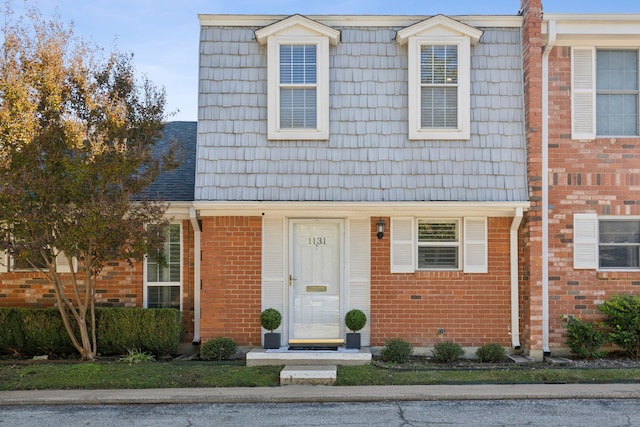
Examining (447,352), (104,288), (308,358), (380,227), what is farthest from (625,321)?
(104,288)

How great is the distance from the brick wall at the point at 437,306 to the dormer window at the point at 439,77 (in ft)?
7.66

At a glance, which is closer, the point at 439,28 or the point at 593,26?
the point at 593,26

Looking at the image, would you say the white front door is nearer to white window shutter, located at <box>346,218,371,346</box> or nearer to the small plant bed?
white window shutter, located at <box>346,218,371,346</box>

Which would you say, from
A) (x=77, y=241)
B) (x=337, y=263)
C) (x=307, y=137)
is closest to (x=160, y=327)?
(x=77, y=241)

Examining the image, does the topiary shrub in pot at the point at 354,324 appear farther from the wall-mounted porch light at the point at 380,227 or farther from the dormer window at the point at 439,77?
the dormer window at the point at 439,77

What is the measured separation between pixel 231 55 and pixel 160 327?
4.78 metres

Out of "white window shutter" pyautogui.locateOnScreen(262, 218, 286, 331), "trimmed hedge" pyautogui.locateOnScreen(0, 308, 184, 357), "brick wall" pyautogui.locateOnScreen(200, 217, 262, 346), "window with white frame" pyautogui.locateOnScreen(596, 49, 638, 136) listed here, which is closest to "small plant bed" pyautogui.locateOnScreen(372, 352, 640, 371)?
"white window shutter" pyautogui.locateOnScreen(262, 218, 286, 331)

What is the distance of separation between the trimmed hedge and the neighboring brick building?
0.75 m

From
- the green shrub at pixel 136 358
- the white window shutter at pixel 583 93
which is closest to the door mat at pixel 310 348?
the green shrub at pixel 136 358

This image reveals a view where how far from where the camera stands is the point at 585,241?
1021 cm

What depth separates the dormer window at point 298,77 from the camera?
33.7ft

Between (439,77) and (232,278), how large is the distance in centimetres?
491

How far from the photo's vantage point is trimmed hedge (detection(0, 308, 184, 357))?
33.5ft

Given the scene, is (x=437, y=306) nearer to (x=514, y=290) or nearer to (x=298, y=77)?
(x=514, y=290)
